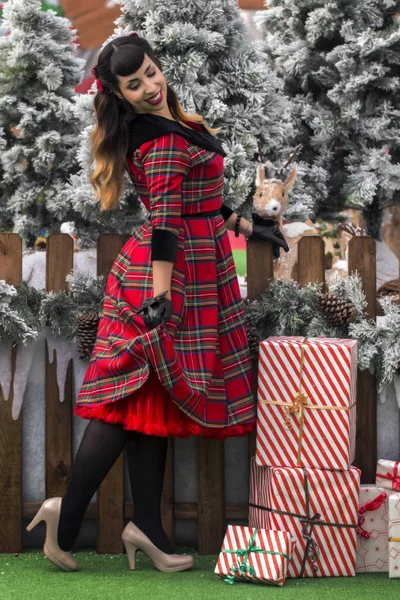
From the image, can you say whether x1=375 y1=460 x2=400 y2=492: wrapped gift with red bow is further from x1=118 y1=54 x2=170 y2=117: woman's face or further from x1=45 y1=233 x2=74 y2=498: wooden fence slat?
Answer: x1=118 y1=54 x2=170 y2=117: woman's face

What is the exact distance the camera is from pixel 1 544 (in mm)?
3080

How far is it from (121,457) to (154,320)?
72 centimetres

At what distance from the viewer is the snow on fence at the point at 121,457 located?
10.1 ft

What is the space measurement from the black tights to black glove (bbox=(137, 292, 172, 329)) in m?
0.36

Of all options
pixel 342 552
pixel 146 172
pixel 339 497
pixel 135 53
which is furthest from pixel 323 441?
pixel 135 53

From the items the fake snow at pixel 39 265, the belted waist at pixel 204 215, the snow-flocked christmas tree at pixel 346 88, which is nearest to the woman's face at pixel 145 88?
the belted waist at pixel 204 215

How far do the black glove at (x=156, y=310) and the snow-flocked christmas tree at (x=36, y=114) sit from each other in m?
1.68

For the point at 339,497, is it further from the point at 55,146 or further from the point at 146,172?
the point at 55,146

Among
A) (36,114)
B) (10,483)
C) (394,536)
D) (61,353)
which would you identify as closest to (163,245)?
(61,353)

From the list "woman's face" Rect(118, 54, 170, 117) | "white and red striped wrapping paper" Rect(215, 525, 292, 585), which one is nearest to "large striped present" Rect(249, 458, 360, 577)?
"white and red striped wrapping paper" Rect(215, 525, 292, 585)

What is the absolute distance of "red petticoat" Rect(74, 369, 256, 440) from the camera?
271 centimetres

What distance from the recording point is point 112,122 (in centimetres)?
283

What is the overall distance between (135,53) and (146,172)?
365mm

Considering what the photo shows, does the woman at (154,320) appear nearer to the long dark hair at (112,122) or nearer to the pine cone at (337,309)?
the long dark hair at (112,122)
